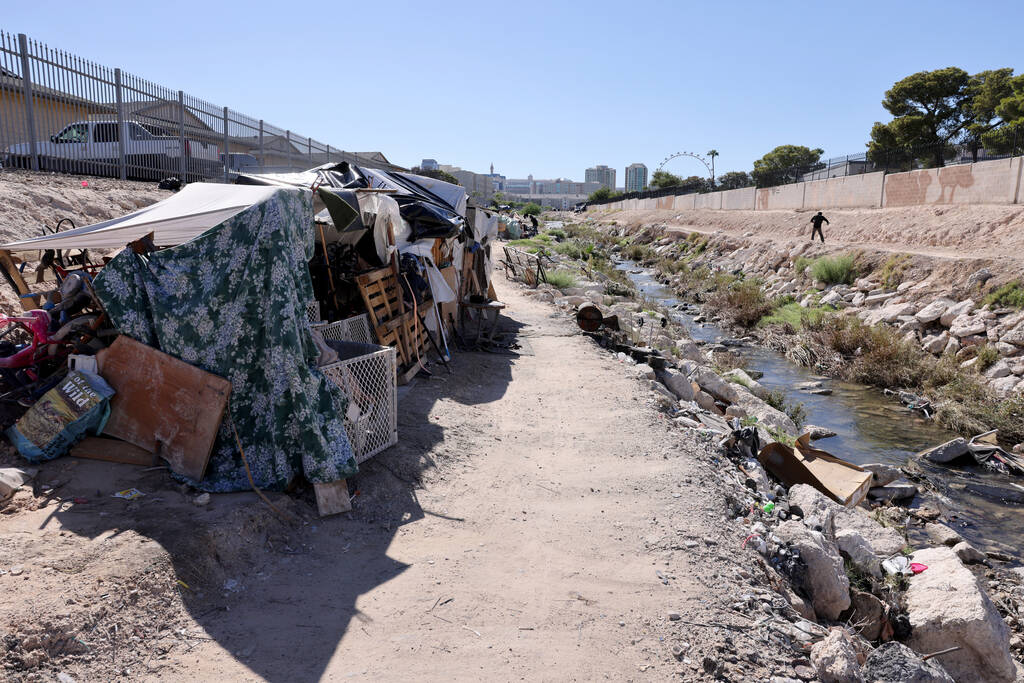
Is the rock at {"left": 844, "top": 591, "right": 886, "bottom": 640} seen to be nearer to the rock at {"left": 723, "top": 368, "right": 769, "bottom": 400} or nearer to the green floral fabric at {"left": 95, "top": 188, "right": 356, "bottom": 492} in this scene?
the green floral fabric at {"left": 95, "top": 188, "right": 356, "bottom": 492}

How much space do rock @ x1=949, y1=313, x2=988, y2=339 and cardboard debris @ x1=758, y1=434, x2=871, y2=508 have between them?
24.5 feet

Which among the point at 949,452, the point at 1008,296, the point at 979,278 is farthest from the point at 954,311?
the point at 949,452

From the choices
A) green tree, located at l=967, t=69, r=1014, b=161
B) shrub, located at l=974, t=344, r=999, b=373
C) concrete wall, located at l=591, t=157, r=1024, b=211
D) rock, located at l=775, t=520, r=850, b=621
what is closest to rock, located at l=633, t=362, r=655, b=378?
rock, located at l=775, t=520, r=850, b=621

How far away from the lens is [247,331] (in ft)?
15.9

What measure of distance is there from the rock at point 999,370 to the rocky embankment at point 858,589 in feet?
18.5

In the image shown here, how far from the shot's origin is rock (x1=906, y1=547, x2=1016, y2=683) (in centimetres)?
457

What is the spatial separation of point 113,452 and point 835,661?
5.02 meters

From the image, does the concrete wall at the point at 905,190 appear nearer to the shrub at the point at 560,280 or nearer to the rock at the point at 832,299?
the rock at the point at 832,299

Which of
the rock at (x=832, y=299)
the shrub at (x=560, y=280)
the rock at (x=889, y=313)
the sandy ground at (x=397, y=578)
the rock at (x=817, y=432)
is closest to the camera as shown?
the sandy ground at (x=397, y=578)

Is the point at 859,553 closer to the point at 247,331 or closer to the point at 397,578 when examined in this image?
the point at 397,578

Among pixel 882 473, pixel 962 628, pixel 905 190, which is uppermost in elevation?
pixel 905 190

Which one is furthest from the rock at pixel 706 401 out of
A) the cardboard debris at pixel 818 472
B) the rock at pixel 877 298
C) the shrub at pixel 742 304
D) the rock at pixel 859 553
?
the rock at pixel 877 298

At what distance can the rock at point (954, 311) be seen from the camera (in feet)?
45.8

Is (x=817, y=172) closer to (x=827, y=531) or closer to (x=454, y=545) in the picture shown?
(x=827, y=531)
